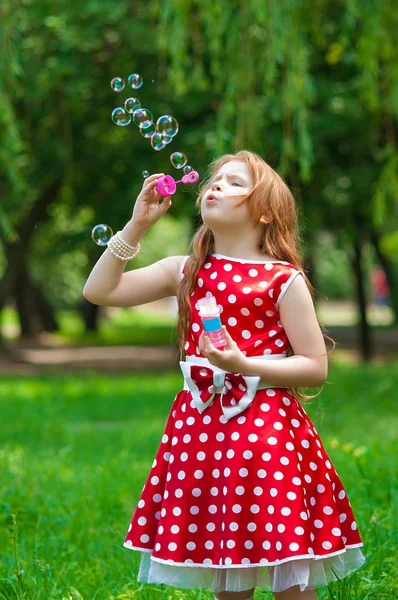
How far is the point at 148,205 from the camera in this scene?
2922 mm

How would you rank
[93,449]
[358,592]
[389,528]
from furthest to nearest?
[93,449] < [389,528] < [358,592]

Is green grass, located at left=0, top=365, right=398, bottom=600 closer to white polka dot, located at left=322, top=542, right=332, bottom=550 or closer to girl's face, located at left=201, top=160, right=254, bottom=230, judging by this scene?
white polka dot, located at left=322, top=542, right=332, bottom=550

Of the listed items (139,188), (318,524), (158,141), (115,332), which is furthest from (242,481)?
(115,332)

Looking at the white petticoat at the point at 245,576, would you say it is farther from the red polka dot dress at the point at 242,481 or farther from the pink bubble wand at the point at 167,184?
the pink bubble wand at the point at 167,184

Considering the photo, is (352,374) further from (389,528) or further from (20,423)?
(389,528)

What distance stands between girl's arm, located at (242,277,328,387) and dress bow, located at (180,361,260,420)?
0.19ft

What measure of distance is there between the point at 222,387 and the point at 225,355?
19 cm

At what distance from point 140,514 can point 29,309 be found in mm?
23138

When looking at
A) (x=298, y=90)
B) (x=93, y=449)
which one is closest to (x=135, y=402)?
(x=93, y=449)

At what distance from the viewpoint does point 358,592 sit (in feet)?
10.7

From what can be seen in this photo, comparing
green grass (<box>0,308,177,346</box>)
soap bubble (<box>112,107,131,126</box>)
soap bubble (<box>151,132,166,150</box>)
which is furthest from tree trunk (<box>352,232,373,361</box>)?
soap bubble (<box>151,132,166,150</box>)

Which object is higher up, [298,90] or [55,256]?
[298,90]

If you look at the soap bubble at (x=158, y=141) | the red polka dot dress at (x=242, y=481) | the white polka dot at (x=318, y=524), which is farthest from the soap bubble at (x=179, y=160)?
the white polka dot at (x=318, y=524)

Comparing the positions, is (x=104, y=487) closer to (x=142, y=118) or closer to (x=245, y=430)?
(x=142, y=118)
